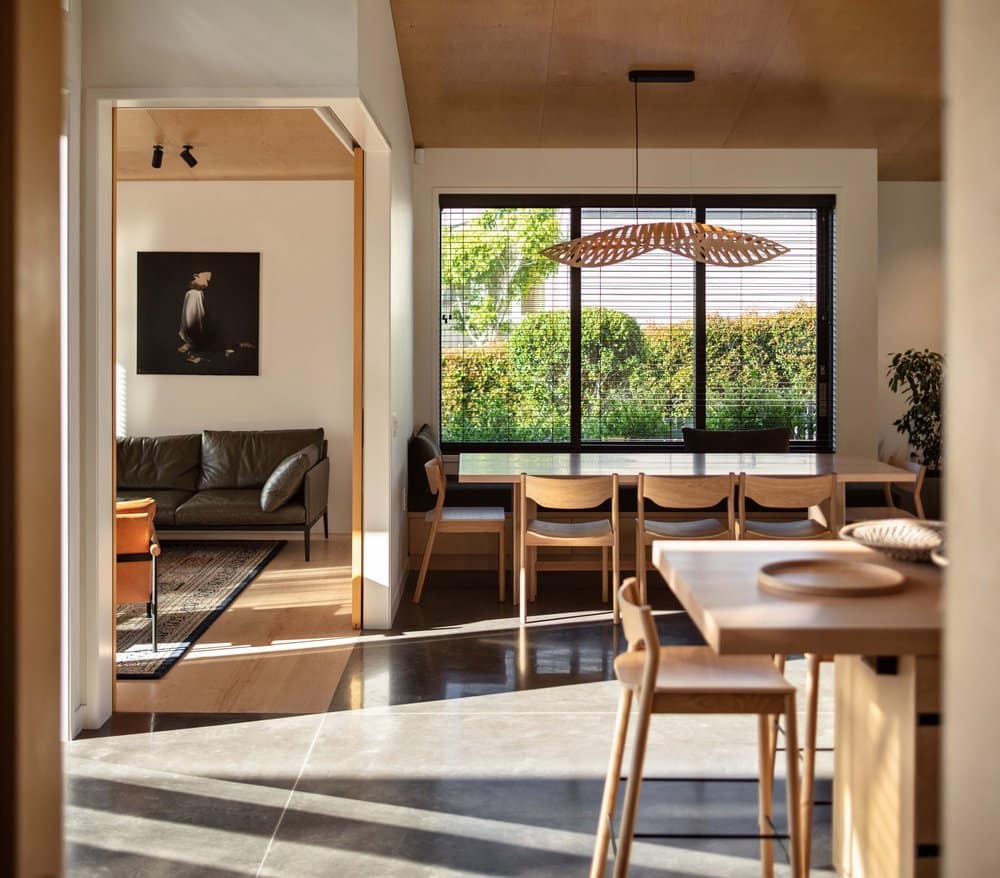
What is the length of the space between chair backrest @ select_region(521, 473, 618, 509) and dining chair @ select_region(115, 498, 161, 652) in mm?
1817

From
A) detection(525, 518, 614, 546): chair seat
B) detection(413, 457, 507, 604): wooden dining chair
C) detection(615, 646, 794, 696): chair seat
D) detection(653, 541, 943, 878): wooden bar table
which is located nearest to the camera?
detection(653, 541, 943, 878): wooden bar table

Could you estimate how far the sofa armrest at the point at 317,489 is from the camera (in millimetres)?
7094

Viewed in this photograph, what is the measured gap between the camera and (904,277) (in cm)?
783

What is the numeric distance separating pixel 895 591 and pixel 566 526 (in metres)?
3.35

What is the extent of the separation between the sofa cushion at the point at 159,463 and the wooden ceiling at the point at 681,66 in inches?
116

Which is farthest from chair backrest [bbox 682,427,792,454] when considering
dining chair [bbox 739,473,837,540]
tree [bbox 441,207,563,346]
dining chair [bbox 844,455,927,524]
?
dining chair [bbox 739,473,837,540]

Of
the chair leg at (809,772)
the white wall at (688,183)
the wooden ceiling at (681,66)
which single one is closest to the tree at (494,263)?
the white wall at (688,183)

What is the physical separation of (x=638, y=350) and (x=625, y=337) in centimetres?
14

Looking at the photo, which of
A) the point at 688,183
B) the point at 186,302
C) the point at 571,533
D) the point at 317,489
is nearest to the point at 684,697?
the point at 571,533

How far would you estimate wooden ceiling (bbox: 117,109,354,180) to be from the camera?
642 cm

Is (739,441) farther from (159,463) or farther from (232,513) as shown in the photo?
(159,463)

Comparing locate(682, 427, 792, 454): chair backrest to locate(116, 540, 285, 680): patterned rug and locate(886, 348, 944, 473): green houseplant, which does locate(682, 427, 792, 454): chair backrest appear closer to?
locate(886, 348, 944, 473): green houseplant
